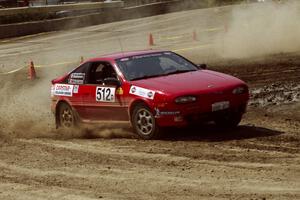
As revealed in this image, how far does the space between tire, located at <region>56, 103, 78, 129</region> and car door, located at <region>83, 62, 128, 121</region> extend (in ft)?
1.19

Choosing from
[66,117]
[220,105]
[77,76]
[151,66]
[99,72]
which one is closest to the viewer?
[220,105]

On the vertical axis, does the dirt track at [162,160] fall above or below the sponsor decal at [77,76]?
below

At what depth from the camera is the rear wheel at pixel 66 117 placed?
11.8 meters

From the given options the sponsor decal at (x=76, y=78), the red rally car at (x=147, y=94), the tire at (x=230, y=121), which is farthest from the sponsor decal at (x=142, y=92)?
the sponsor decal at (x=76, y=78)

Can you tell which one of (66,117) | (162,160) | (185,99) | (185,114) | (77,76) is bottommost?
(66,117)

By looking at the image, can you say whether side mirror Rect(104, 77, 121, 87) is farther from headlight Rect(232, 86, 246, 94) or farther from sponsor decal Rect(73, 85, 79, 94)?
headlight Rect(232, 86, 246, 94)

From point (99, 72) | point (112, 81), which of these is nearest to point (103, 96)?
point (112, 81)

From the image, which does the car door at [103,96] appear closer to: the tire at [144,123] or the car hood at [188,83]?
the tire at [144,123]

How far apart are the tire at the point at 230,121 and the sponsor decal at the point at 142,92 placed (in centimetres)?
113

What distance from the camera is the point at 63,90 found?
39.3 feet

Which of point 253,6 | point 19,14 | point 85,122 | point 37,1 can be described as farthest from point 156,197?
point 37,1

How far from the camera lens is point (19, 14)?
34.8 meters

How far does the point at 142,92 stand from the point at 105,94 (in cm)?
95

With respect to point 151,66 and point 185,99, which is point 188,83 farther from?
point 151,66
